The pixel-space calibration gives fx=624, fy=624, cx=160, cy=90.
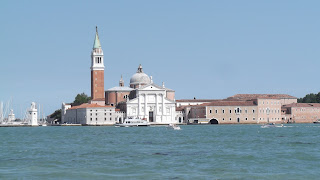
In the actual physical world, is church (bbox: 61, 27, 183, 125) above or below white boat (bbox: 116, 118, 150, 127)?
above

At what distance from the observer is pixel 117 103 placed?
93750 mm

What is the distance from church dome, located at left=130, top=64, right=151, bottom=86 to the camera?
3814 inches

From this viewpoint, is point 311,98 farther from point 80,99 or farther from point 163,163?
point 163,163

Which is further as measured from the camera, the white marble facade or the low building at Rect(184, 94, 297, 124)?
the low building at Rect(184, 94, 297, 124)

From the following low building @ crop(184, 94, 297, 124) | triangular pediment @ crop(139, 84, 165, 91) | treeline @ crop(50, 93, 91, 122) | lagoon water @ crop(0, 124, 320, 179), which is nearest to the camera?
lagoon water @ crop(0, 124, 320, 179)

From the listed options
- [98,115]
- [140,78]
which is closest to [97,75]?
[140,78]

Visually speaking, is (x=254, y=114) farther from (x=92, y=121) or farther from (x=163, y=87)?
(x=92, y=121)

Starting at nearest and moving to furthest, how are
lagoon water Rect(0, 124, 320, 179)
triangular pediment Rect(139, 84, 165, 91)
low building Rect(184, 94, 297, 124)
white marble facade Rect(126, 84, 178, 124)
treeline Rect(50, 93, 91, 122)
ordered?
1. lagoon water Rect(0, 124, 320, 179)
2. white marble facade Rect(126, 84, 178, 124)
3. triangular pediment Rect(139, 84, 165, 91)
4. low building Rect(184, 94, 297, 124)
5. treeline Rect(50, 93, 91, 122)

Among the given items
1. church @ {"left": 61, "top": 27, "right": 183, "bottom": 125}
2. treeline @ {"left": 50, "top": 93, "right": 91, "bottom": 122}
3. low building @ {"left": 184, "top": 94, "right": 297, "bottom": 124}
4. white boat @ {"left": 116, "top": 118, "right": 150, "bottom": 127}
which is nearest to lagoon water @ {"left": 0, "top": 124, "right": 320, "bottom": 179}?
white boat @ {"left": 116, "top": 118, "right": 150, "bottom": 127}

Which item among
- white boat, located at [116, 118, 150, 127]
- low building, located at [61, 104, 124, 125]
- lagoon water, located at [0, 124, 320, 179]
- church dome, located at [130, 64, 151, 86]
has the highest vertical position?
church dome, located at [130, 64, 151, 86]

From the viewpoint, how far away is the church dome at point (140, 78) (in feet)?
318

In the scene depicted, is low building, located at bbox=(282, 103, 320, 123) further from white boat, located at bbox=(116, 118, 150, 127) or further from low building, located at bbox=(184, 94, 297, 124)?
white boat, located at bbox=(116, 118, 150, 127)

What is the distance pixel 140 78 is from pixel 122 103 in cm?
814

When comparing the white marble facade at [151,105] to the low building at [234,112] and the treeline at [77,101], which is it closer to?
the low building at [234,112]
